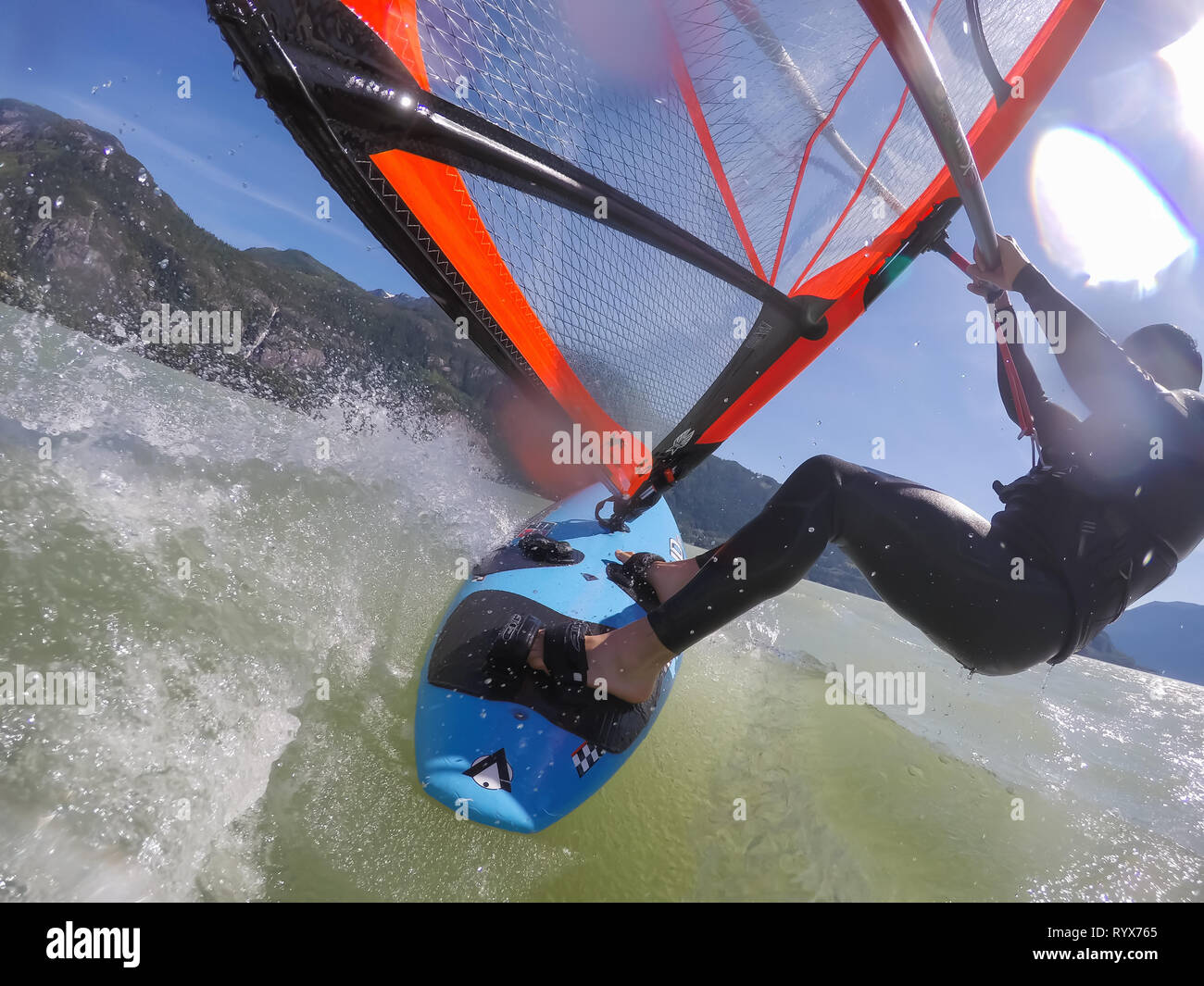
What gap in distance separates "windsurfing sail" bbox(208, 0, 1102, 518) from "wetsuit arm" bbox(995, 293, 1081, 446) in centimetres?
102

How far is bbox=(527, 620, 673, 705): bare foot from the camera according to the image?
7.22 ft

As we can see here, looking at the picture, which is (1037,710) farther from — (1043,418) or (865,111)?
(865,111)

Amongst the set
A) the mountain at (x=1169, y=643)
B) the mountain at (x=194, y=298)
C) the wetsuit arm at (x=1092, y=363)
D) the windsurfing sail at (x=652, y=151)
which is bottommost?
the mountain at (x=1169, y=643)

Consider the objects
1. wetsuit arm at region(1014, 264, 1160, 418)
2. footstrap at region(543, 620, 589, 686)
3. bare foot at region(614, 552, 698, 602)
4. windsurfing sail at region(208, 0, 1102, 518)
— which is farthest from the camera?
bare foot at region(614, 552, 698, 602)

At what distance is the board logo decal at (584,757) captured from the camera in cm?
236

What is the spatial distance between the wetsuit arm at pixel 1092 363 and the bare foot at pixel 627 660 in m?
1.95

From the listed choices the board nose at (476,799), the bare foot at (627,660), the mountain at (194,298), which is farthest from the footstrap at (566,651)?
the mountain at (194,298)

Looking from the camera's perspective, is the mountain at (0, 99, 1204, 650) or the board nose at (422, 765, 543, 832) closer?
the board nose at (422, 765, 543, 832)

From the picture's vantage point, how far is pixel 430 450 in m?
7.90

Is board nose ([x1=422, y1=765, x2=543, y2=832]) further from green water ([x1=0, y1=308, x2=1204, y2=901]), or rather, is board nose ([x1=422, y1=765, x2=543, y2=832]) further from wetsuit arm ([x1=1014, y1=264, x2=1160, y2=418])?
wetsuit arm ([x1=1014, y1=264, x2=1160, y2=418])

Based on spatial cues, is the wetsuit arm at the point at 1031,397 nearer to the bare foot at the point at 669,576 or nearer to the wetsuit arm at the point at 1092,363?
the wetsuit arm at the point at 1092,363

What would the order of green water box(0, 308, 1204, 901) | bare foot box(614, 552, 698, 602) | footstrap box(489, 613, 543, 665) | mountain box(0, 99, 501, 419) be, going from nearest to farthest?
green water box(0, 308, 1204, 901) → footstrap box(489, 613, 543, 665) → bare foot box(614, 552, 698, 602) → mountain box(0, 99, 501, 419)

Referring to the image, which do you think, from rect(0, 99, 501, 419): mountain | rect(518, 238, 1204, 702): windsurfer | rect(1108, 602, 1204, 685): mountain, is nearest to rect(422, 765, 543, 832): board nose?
rect(518, 238, 1204, 702): windsurfer
